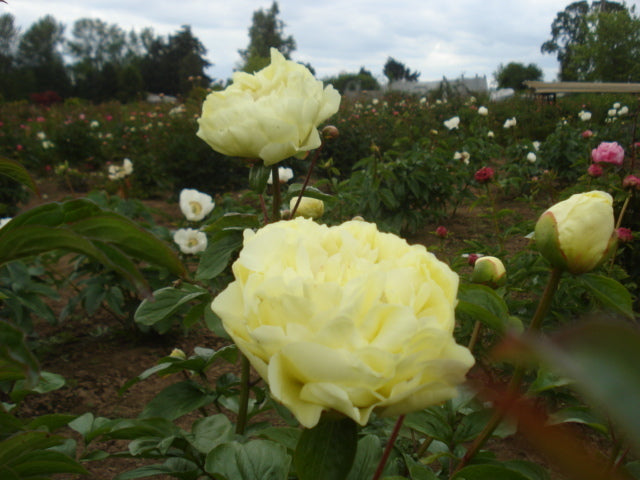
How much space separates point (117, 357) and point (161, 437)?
177 cm

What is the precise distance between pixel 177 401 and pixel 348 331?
1.92 ft

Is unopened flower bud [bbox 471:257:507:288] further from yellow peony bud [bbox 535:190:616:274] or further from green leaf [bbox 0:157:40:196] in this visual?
green leaf [bbox 0:157:40:196]

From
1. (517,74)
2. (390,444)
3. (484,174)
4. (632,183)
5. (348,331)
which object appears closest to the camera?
(348,331)

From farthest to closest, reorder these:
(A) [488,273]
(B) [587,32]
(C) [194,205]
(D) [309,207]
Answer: (B) [587,32] < (C) [194,205] < (D) [309,207] < (A) [488,273]

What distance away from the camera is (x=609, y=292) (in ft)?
1.95

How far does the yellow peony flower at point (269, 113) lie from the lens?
678 mm

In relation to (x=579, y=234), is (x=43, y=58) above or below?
above

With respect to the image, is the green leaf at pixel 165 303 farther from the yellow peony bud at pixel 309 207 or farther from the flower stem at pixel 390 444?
the flower stem at pixel 390 444

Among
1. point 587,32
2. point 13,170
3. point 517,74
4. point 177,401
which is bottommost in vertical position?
point 177,401

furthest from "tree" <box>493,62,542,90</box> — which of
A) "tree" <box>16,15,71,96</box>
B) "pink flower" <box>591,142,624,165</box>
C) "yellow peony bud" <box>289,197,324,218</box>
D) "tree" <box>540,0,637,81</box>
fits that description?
"yellow peony bud" <box>289,197,324,218</box>

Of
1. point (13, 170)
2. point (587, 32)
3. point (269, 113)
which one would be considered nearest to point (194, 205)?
point (269, 113)

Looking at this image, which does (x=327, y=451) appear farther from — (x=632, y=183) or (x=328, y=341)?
(x=632, y=183)

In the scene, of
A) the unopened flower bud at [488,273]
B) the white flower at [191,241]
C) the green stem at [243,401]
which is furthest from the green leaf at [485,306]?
the white flower at [191,241]

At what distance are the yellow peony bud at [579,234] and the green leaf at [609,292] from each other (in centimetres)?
5
